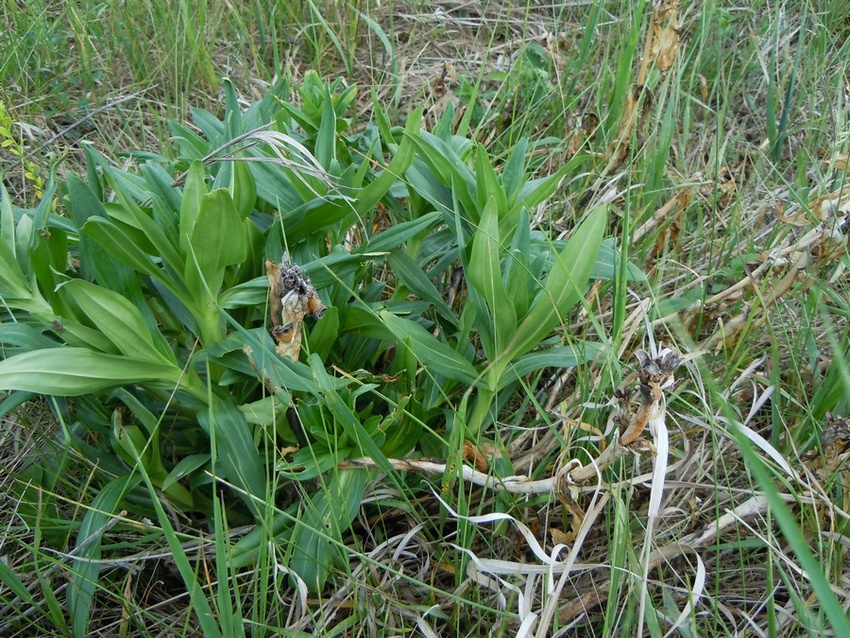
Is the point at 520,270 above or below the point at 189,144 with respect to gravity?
below

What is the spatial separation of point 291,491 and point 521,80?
165cm

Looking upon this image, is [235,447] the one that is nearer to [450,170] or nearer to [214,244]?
[214,244]

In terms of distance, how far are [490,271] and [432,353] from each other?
0.18 metres

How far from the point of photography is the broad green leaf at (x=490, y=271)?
1.21 meters

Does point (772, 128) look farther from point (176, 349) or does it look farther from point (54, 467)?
point (54, 467)

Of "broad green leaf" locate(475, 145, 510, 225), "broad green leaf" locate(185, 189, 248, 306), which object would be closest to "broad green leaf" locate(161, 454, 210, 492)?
"broad green leaf" locate(185, 189, 248, 306)

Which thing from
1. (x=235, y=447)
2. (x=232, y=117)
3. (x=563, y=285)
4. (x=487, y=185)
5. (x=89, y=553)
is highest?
(x=232, y=117)

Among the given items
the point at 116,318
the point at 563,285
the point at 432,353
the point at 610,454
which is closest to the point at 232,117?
the point at 116,318

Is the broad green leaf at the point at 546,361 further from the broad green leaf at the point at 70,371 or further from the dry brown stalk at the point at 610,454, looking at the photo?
the broad green leaf at the point at 70,371

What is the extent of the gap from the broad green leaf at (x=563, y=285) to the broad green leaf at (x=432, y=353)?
0.07 metres

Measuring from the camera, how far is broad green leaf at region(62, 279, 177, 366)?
1.14 metres

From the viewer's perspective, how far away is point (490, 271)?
121 cm

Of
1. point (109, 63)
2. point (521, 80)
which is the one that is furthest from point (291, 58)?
point (521, 80)

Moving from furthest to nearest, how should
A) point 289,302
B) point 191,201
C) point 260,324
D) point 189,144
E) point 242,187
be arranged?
point 189,144, point 260,324, point 242,187, point 191,201, point 289,302
